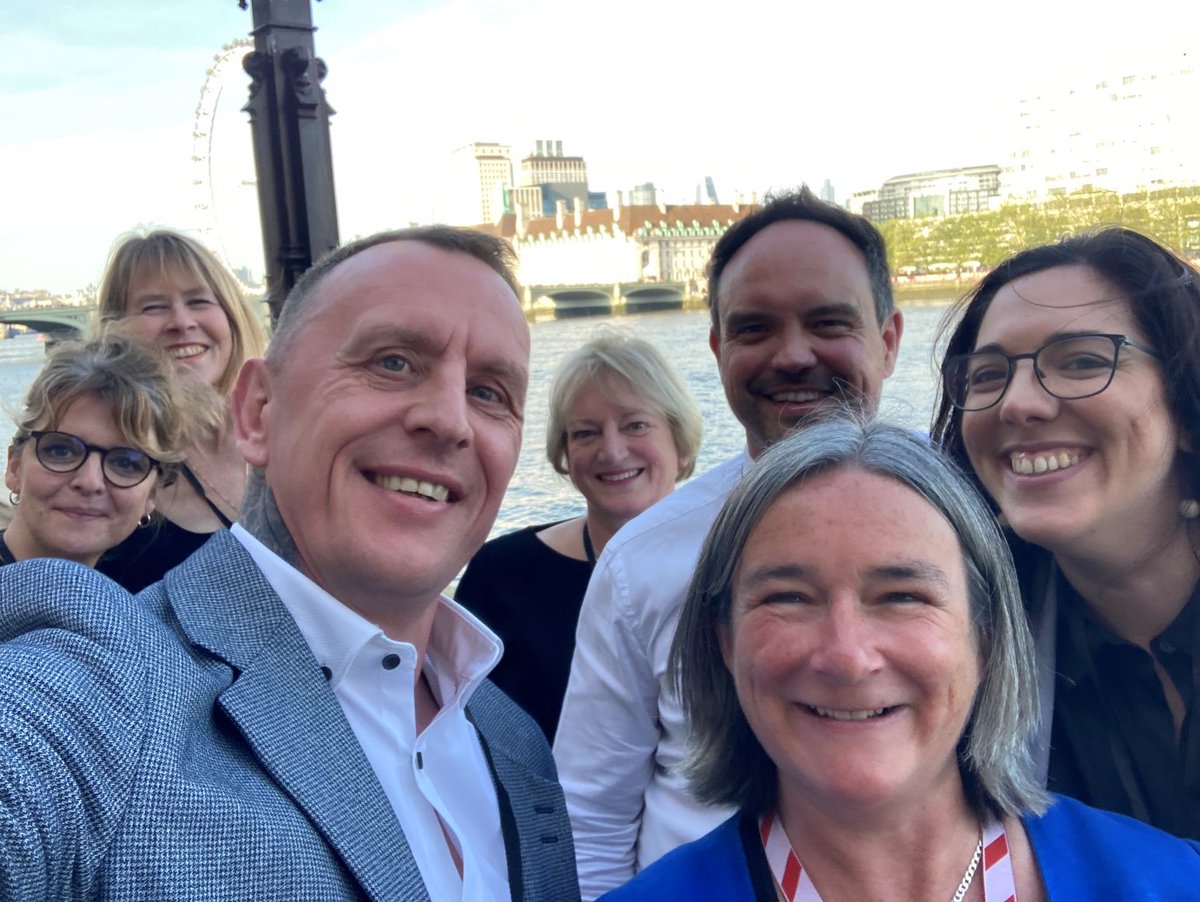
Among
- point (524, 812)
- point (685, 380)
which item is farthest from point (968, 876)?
point (685, 380)

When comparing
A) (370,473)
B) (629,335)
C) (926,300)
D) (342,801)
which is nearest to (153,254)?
(629,335)

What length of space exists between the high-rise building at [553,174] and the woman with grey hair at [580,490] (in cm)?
10560

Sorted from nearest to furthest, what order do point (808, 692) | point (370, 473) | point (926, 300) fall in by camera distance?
point (808, 692), point (370, 473), point (926, 300)

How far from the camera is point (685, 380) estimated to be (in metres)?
3.74

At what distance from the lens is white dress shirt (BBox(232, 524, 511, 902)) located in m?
1.41

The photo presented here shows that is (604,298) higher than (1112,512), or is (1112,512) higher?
(604,298)

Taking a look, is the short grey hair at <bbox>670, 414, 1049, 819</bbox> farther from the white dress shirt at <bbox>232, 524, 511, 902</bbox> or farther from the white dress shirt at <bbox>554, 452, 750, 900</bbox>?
the white dress shirt at <bbox>554, 452, 750, 900</bbox>

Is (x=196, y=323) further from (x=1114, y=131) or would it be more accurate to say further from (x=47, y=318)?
(x=1114, y=131)

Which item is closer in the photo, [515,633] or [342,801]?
[342,801]

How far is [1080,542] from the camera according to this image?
1.71 meters

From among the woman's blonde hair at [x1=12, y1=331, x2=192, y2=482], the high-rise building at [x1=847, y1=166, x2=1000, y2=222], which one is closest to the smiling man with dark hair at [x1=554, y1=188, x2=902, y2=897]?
the woman's blonde hair at [x1=12, y1=331, x2=192, y2=482]

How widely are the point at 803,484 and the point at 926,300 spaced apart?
23.5 meters

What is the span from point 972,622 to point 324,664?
84cm

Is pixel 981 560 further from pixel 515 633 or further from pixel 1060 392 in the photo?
pixel 515 633
